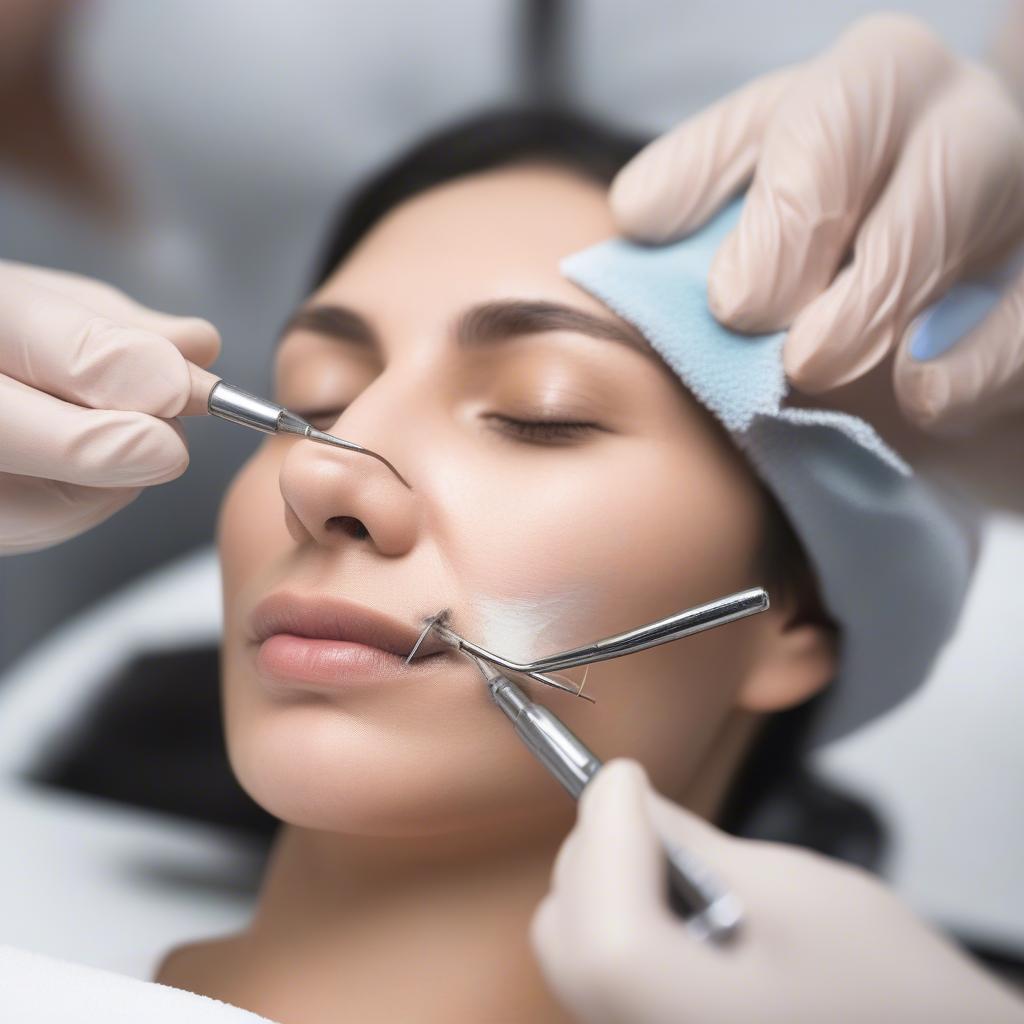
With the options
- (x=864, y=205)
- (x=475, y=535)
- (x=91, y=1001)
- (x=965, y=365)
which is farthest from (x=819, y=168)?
(x=91, y=1001)

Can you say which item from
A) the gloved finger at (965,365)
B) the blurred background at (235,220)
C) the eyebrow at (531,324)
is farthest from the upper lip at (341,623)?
the blurred background at (235,220)

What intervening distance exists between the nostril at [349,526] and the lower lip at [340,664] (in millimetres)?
93

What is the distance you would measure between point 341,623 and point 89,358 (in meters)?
0.33

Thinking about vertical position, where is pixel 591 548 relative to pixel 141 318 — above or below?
below

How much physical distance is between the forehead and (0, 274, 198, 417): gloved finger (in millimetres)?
226

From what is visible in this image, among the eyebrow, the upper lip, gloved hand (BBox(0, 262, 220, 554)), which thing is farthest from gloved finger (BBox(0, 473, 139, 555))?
the eyebrow

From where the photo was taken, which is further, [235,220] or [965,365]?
[235,220]

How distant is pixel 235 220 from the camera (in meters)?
2.15

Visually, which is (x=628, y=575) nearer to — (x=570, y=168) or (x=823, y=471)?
(x=823, y=471)

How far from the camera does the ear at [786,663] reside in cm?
119

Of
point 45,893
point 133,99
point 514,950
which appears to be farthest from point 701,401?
point 133,99

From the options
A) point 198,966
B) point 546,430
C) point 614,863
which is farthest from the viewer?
point 198,966

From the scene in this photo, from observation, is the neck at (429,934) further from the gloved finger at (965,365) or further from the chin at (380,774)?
the gloved finger at (965,365)

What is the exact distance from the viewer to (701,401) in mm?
1047
